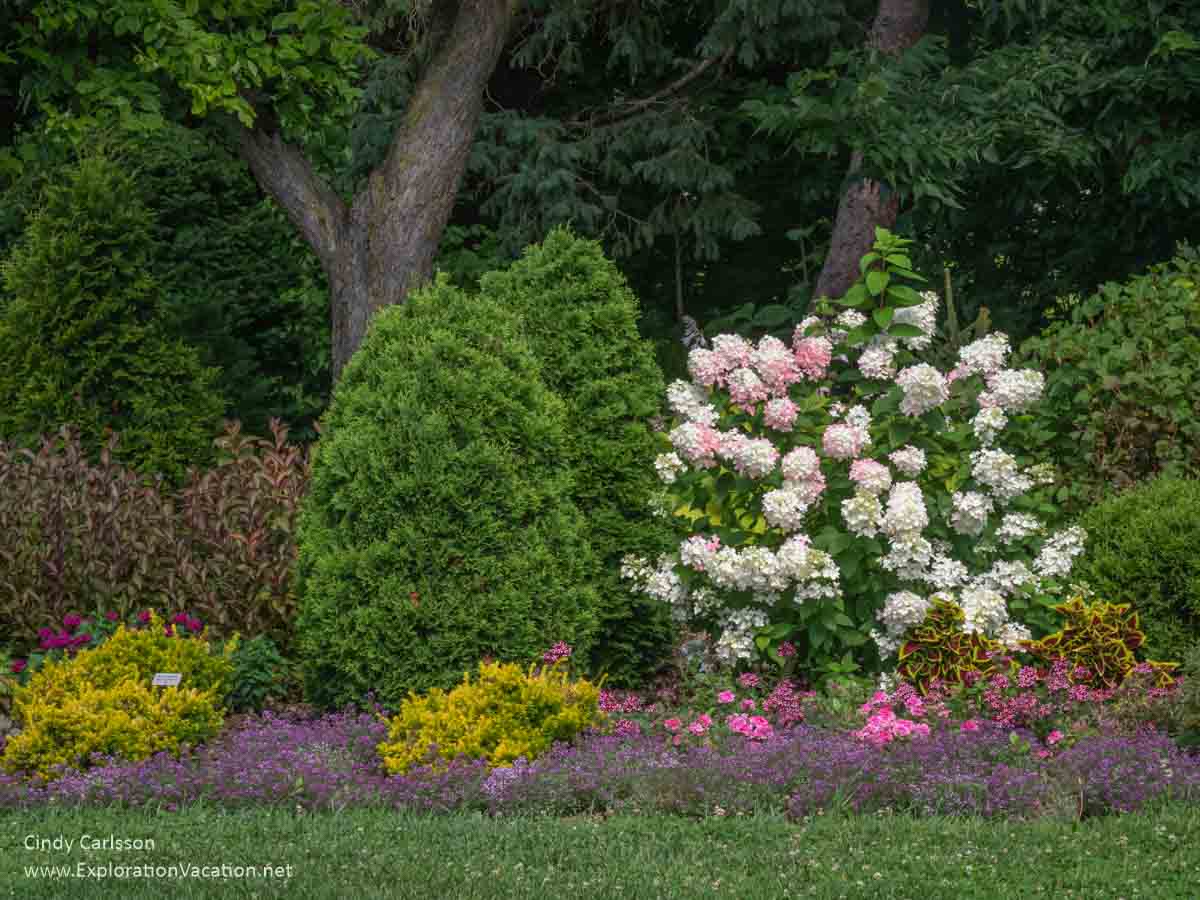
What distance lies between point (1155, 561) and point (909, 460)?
4.21ft

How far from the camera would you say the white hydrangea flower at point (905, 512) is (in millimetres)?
6352

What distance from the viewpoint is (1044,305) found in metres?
12.8

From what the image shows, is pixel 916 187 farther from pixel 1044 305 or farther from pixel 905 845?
pixel 905 845

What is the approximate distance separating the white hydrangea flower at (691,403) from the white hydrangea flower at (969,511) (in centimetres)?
116

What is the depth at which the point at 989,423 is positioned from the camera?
6.78 meters

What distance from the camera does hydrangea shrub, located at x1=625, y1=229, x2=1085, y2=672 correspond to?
6.50m

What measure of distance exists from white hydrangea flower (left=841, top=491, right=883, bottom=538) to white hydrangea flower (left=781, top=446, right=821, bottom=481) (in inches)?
8.1

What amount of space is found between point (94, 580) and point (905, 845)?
450 centimetres

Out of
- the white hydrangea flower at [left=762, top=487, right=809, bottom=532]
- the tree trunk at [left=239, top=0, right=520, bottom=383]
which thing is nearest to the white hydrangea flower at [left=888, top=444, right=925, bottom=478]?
the white hydrangea flower at [left=762, top=487, right=809, bottom=532]

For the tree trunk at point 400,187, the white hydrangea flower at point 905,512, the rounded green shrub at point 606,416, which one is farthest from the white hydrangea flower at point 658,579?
the tree trunk at point 400,187

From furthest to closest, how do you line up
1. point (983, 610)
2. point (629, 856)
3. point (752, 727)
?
1. point (983, 610)
2. point (752, 727)
3. point (629, 856)

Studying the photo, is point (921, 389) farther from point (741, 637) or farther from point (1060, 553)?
point (741, 637)

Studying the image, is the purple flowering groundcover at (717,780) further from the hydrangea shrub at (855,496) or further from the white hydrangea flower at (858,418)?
the white hydrangea flower at (858,418)

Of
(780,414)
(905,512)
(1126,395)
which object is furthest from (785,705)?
(1126,395)
